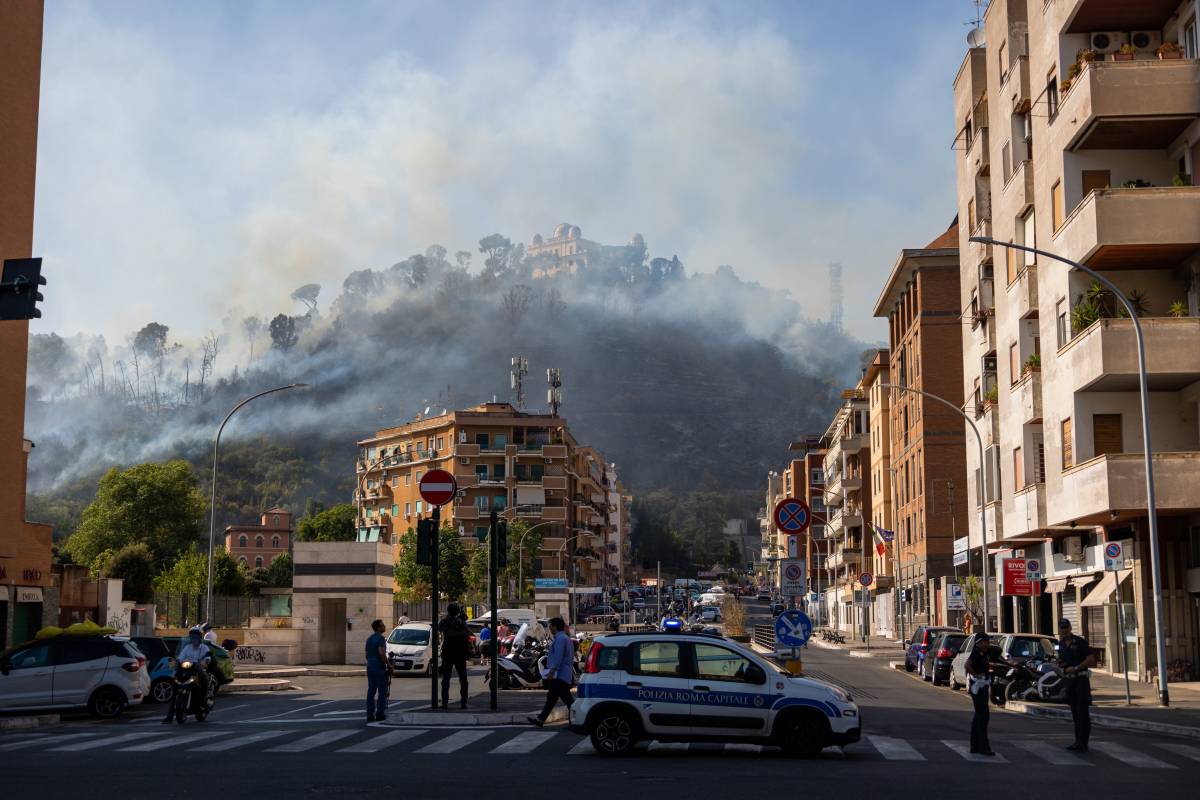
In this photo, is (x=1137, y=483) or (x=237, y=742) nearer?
(x=237, y=742)

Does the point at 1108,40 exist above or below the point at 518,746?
above

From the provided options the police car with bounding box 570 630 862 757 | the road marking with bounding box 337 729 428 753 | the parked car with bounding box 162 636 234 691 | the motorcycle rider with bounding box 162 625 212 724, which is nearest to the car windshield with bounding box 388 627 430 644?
the parked car with bounding box 162 636 234 691

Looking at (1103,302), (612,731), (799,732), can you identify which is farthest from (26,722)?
(1103,302)

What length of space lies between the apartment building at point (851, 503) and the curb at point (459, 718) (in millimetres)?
67243

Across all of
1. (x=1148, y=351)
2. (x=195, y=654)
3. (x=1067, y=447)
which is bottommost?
(x=195, y=654)

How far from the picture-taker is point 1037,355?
4153 cm

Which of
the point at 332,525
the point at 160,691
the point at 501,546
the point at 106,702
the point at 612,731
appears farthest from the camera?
the point at 332,525

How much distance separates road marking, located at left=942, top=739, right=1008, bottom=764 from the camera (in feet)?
52.9

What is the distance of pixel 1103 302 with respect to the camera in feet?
116

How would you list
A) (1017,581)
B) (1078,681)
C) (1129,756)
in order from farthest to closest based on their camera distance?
(1017,581), (1078,681), (1129,756)

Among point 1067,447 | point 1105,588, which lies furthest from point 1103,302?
point 1105,588

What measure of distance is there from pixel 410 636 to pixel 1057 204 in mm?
22948

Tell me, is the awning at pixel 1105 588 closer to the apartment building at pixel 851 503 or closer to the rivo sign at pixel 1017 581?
the rivo sign at pixel 1017 581

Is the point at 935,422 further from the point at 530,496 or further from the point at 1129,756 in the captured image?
the point at 530,496
